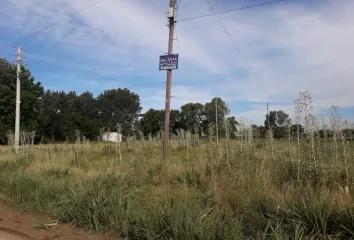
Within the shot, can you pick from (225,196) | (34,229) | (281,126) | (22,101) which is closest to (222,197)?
(225,196)

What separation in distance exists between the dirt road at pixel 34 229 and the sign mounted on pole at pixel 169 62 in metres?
6.17

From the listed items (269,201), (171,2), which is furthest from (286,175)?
(171,2)

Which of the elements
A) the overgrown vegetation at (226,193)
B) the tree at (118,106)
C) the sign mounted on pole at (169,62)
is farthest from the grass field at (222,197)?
the tree at (118,106)

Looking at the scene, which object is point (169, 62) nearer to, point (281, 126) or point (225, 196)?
point (281, 126)

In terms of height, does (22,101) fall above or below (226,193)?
above

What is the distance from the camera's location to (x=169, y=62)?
1191 centimetres

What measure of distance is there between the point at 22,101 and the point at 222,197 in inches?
2411

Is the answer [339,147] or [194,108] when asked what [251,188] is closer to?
[339,147]

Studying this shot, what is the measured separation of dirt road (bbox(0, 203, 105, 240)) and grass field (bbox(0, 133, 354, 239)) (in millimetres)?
248

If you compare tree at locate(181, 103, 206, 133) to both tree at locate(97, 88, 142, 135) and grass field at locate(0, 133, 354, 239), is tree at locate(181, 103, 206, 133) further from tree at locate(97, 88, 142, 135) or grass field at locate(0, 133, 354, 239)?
grass field at locate(0, 133, 354, 239)

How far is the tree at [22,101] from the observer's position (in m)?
60.7

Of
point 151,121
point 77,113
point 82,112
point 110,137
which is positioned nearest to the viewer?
point 110,137

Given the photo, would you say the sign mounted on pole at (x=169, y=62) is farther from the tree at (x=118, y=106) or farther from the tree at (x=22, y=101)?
the tree at (x=118, y=106)

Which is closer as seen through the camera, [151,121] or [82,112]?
[151,121]
